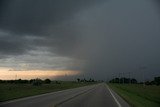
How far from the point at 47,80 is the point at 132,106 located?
582ft

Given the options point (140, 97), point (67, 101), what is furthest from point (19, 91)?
point (67, 101)

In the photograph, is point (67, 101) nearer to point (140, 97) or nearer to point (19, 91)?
point (140, 97)

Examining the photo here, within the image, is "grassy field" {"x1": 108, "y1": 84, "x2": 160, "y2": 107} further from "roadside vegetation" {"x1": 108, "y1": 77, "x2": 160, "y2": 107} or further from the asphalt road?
the asphalt road

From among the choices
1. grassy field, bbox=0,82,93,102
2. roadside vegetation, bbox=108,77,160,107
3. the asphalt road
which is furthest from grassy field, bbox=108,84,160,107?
grassy field, bbox=0,82,93,102

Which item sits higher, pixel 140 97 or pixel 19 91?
pixel 19 91

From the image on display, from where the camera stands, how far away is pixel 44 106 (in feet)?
64.8

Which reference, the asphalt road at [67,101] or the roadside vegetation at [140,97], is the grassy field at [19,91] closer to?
the asphalt road at [67,101]

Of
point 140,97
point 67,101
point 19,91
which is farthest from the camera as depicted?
point 19,91

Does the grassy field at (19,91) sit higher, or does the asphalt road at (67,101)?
the grassy field at (19,91)

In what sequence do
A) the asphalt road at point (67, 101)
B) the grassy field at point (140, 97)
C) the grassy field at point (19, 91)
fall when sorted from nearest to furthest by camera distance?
1. the asphalt road at point (67, 101)
2. the grassy field at point (140, 97)
3. the grassy field at point (19, 91)

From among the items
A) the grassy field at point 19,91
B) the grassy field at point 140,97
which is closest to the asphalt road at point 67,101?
the grassy field at point 140,97

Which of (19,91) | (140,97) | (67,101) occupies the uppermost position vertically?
(19,91)

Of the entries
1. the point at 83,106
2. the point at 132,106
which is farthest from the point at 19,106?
the point at 132,106

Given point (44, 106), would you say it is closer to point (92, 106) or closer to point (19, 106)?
point (19, 106)
